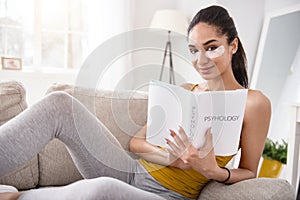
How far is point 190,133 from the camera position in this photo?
906mm

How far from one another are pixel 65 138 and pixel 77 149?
0.05m

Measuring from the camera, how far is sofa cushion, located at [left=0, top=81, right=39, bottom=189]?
1.30 meters

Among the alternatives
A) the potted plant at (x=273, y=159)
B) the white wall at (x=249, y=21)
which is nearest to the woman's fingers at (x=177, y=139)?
the potted plant at (x=273, y=159)

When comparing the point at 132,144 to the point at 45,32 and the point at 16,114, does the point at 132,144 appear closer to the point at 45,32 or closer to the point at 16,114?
the point at 16,114

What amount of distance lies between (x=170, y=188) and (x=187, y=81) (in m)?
0.36

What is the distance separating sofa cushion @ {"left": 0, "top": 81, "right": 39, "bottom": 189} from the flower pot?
Result: 1401mm

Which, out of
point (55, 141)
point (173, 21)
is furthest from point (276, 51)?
point (55, 141)

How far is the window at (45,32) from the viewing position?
2.94 meters

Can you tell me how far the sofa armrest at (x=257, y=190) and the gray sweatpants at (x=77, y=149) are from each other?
18 centimetres

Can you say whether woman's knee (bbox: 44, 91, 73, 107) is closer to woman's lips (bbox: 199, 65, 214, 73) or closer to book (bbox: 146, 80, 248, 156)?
book (bbox: 146, 80, 248, 156)

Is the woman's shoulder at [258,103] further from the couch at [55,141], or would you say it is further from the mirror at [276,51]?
the mirror at [276,51]

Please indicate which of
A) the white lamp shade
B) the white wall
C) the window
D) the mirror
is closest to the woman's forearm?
the mirror

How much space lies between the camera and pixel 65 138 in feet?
3.45

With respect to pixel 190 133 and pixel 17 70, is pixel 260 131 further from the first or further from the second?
pixel 17 70
